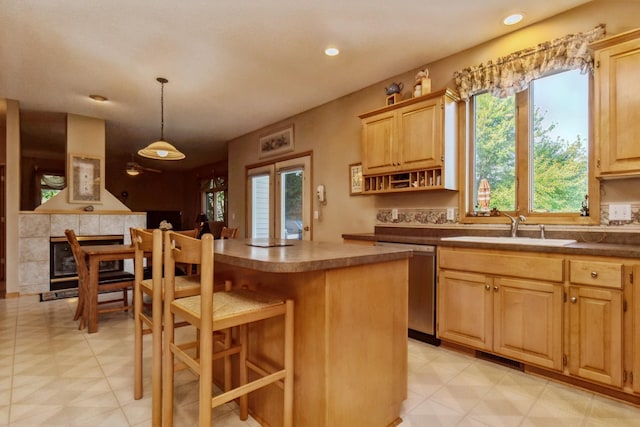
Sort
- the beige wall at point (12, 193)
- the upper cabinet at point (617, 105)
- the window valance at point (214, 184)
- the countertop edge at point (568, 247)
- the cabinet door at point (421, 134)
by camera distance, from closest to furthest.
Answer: the countertop edge at point (568, 247)
the upper cabinet at point (617, 105)
the cabinet door at point (421, 134)
the beige wall at point (12, 193)
the window valance at point (214, 184)

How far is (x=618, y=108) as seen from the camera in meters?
2.08

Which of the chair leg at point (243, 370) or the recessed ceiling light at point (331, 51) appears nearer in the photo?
the chair leg at point (243, 370)

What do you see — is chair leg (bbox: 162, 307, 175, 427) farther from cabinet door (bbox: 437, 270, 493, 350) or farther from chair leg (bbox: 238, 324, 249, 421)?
cabinet door (bbox: 437, 270, 493, 350)

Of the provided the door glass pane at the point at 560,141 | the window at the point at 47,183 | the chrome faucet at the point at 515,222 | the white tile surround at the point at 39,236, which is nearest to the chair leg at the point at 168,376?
the chrome faucet at the point at 515,222

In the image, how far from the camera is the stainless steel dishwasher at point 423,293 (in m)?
2.70

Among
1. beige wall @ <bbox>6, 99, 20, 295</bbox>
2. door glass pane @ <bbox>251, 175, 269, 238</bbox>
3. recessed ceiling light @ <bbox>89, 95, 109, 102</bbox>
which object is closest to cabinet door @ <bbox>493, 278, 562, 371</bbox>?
door glass pane @ <bbox>251, 175, 269, 238</bbox>

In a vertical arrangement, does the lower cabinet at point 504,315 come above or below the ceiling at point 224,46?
below

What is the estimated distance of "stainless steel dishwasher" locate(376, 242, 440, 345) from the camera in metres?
2.70

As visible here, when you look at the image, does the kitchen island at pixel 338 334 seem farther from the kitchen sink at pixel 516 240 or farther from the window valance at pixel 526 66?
the window valance at pixel 526 66

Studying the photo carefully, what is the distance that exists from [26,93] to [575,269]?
19.1 ft

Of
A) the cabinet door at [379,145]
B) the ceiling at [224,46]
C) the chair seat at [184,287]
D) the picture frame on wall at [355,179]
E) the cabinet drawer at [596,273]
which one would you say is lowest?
the chair seat at [184,287]

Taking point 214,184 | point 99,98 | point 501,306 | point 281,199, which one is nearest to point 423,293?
point 501,306

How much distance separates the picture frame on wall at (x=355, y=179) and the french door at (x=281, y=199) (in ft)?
2.65

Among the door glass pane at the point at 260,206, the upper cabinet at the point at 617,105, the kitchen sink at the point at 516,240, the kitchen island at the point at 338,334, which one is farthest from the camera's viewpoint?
the door glass pane at the point at 260,206
